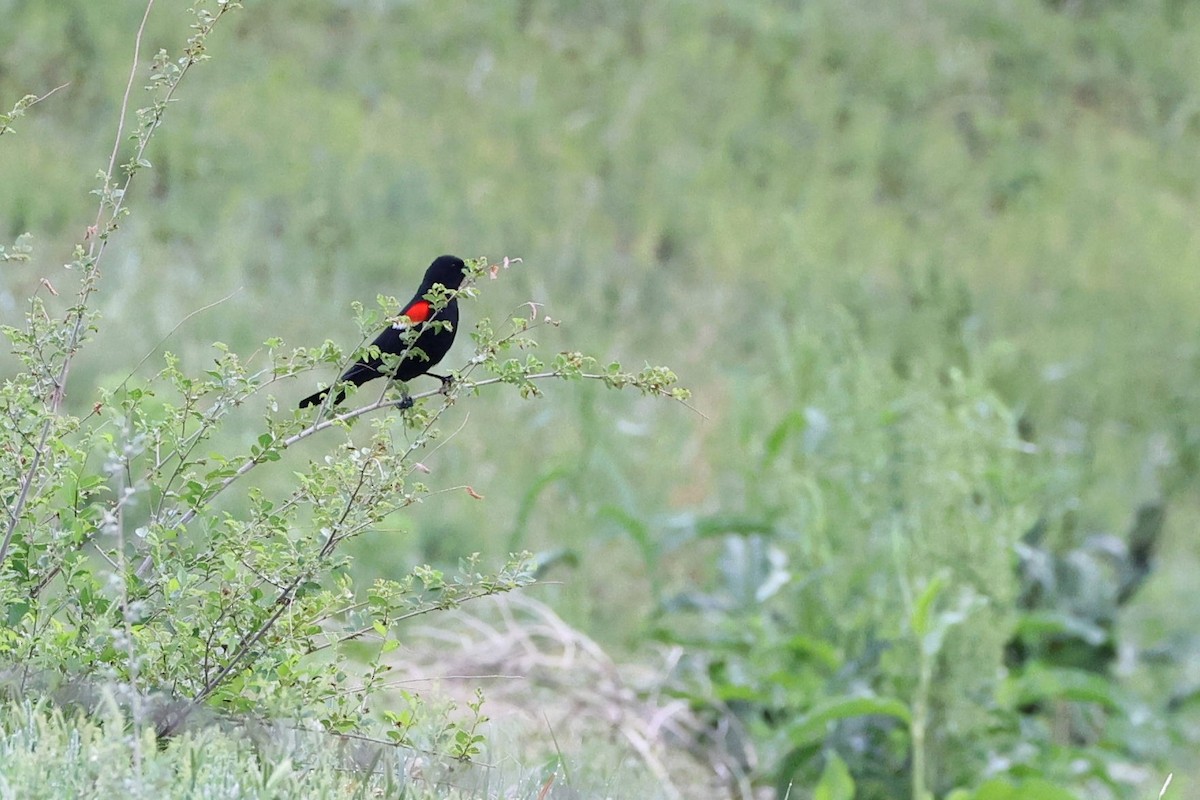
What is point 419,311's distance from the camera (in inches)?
89.4

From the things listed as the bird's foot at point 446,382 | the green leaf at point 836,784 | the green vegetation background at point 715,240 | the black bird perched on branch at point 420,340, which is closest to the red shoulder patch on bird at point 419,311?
the black bird perched on branch at point 420,340

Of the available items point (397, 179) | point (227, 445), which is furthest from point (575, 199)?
point (227, 445)

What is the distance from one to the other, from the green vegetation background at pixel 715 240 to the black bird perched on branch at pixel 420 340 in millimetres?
1969

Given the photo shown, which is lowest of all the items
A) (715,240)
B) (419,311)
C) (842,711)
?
(842,711)

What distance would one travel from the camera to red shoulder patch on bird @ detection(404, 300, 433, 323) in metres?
2.25

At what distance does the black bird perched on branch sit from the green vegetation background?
1969 mm

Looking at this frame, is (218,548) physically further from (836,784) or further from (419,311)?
(836,784)

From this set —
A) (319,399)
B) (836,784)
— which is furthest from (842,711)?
(319,399)

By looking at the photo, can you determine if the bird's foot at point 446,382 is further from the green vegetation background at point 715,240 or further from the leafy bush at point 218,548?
the green vegetation background at point 715,240

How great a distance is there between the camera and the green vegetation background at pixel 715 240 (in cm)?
479

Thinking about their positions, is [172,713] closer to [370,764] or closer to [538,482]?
[370,764]

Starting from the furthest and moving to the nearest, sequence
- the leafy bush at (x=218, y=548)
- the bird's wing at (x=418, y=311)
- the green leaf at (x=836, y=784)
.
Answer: the green leaf at (x=836, y=784)
the bird's wing at (x=418, y=311)
the leafy bush at (x=218, y=548)

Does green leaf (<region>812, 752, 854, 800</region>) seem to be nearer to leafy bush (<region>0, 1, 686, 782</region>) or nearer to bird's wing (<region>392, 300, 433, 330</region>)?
leafy bush (<region>0, 1, 686, 782</region>)

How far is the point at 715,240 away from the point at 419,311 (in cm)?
688
